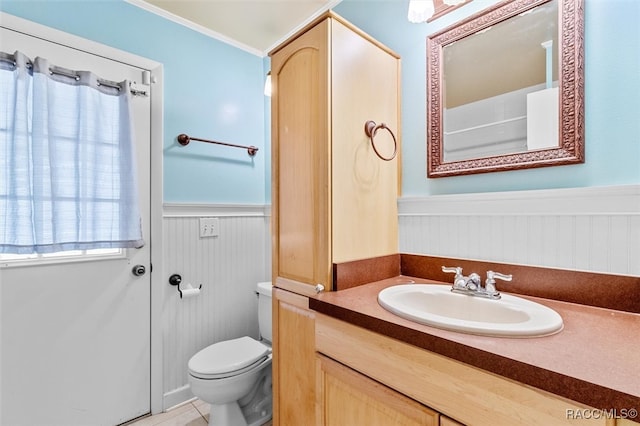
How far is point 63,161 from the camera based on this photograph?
142cm

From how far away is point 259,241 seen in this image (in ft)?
7.35

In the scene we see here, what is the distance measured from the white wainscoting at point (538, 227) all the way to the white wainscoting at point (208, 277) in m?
1.23

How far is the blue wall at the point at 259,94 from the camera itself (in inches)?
36.0

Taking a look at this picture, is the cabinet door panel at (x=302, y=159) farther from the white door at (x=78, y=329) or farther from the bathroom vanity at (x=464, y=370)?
the white door at (x=78, y=329)

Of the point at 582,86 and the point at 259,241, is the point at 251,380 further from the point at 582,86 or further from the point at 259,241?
the point at 582,86

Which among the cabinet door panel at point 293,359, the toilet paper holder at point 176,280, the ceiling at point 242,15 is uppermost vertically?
the ceiling at point 242,15

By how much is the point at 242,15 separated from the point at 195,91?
0.54 m

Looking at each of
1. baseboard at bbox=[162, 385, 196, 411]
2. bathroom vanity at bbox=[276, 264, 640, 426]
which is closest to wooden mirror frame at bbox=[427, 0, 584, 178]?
bathroom vanity at bbox=[276, 264, 640, 426]

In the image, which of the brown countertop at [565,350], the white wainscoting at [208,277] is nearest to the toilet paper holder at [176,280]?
the white wainscoting at [208,277]

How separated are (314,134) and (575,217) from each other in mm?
934

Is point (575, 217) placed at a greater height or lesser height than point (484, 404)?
greater

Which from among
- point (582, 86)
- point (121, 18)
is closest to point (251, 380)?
point (582, 86)
